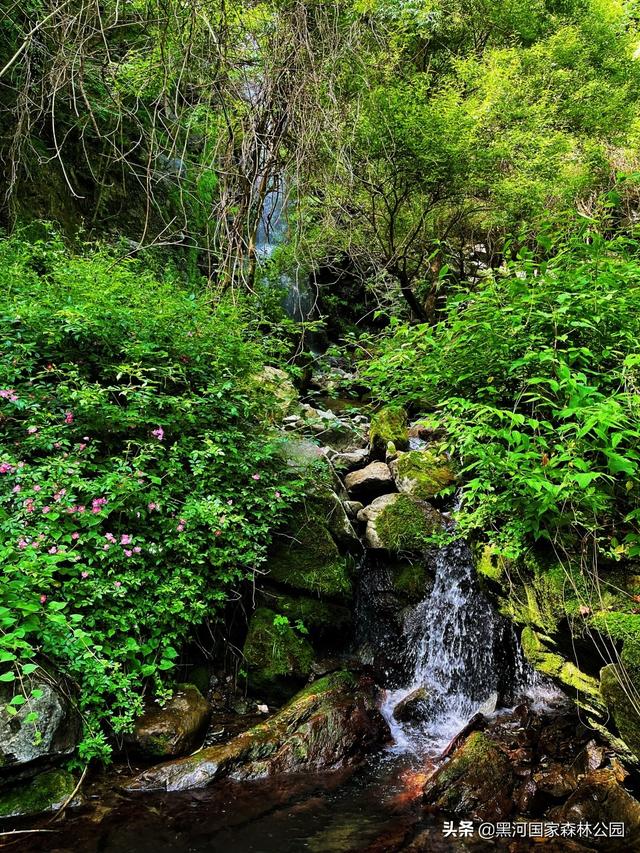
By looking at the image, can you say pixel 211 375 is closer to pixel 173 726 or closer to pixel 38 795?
pixel 173 726

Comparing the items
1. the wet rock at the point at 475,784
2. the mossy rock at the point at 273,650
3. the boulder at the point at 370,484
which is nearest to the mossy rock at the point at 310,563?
the mossy rock at the point at 273,650

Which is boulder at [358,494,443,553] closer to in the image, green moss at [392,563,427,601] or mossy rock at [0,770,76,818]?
green moss at [392,563,427,601]

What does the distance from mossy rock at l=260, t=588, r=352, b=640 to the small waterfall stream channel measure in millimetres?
298

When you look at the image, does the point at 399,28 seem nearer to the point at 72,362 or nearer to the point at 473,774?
the point at 72,362

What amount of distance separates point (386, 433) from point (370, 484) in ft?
3.98

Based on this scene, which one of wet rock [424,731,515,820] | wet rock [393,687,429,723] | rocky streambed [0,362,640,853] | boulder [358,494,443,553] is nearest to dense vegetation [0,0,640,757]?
rocky streambed [0,362,640,853]

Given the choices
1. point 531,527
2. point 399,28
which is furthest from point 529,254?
point 399,28

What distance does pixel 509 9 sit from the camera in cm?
1184

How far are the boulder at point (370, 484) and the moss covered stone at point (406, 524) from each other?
72 centimetres

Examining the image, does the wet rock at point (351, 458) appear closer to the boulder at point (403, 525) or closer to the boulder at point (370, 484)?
the boulder at point (370, 484)

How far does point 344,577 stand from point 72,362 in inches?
126

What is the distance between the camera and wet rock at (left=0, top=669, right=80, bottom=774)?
2900 mm

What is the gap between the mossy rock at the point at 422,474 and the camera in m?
6.18

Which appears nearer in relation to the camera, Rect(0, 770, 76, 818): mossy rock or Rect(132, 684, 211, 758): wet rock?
Rect(0, 770, 76, 818): mossy rock
